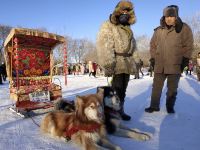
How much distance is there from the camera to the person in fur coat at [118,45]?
5.24 m

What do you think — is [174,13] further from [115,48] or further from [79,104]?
[79,104]

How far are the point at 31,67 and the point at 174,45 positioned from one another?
132 inches

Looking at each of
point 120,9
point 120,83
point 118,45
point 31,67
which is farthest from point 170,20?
point 31,67

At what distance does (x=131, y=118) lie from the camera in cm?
585

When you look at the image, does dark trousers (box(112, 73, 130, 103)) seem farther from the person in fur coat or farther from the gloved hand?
the gloved hand

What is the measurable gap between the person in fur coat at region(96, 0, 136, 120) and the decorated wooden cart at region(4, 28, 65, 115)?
1.87 metres

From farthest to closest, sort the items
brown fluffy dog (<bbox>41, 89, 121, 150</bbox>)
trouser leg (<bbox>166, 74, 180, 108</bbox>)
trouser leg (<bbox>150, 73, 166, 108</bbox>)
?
trouser leg (<bbox>150, 73, 166, 108</bbox>), trouser leg (<bbox>166, 74, 180, 108</bbox>), brown fluffy dog (<bbox>41, 89, 121, 150</bbox>)

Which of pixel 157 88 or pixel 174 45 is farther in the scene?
pixel 157 88

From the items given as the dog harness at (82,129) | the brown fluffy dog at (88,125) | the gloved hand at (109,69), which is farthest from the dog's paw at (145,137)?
the gloved hand at (109,69)

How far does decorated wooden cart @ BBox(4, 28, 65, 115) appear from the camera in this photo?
649cm

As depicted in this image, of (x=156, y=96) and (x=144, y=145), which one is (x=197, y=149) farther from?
(x=156, y=96)

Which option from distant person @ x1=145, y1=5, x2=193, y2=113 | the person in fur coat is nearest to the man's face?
distant person @ x1=145, y1=5, x2=193, y2=113

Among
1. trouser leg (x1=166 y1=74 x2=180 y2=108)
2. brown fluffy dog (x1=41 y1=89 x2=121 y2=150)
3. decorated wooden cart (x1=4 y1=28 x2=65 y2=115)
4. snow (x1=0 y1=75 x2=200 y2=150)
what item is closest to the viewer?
brown fluffy dog (x1=41 y1=89 x2=121 y2=150)

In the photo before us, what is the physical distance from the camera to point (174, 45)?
6.06 metres
